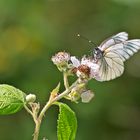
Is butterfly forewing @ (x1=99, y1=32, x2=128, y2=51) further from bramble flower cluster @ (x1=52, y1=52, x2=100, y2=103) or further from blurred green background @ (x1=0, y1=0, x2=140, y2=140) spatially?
blurred green background @ (x1=0, y1=0, x2=140, y2=140)

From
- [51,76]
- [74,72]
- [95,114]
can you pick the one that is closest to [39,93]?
[51,76]

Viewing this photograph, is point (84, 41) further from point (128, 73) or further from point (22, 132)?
point (22, 132)

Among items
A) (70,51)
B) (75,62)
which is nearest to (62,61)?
(75,62)

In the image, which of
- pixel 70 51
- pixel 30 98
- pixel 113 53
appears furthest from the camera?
pixel 70 51

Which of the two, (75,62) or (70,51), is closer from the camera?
(75,62)

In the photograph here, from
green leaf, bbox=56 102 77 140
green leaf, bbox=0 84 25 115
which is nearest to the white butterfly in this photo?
green leaf, bbox=56 102 77 140

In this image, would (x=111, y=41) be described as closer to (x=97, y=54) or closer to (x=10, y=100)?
(x=97, y=54)

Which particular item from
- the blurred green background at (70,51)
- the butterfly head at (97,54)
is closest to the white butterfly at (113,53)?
the butterfly head at (97,54)
